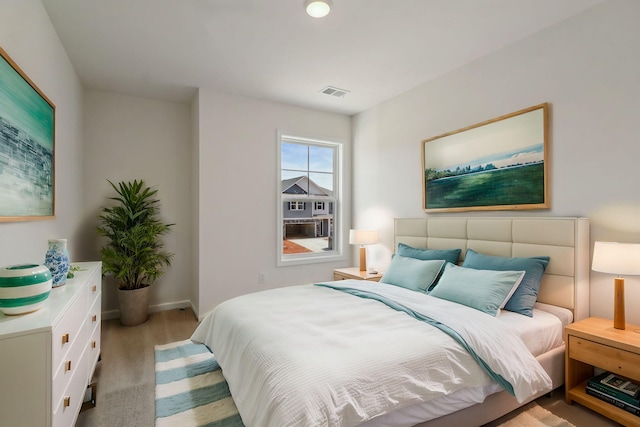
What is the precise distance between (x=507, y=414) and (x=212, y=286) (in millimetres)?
3007

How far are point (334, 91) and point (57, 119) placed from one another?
8.77 feet

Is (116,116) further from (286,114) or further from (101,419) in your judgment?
(101,419)

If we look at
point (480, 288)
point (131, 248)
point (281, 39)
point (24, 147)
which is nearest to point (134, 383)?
point (131, 248)

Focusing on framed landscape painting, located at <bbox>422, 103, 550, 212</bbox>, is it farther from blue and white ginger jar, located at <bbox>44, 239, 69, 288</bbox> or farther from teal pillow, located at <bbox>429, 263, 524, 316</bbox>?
blue and white ginger jar, located at <bbox>44, 239, 69, 288</bbox>

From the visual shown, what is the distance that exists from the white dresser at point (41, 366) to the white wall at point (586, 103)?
3148 millimetres

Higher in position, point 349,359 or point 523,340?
point 349,359

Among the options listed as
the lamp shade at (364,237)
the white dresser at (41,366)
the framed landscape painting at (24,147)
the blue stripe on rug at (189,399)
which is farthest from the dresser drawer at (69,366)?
the lamp shade at (364,237)

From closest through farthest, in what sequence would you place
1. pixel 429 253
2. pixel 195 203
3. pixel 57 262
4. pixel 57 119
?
pixel 57 262, pixel 57 119, pixel 429 253, pixel 195 203

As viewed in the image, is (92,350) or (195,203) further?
(195,203)

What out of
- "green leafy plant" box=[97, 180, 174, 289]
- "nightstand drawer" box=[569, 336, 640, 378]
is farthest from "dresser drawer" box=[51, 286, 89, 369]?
"nightstand drawer" box=[569, 336, 640, 378]

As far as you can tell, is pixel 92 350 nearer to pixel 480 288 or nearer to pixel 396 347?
pixel 396 347

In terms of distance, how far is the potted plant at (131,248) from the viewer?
345cm

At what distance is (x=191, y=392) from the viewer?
216cm

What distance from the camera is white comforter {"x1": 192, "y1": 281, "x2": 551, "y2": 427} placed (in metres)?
1.32
